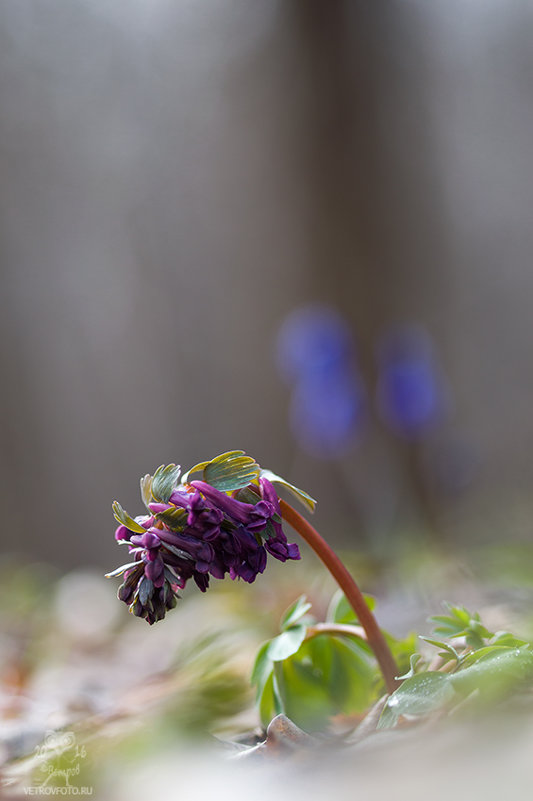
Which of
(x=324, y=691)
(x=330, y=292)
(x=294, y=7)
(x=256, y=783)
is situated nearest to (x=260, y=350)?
(x=330, y=292)

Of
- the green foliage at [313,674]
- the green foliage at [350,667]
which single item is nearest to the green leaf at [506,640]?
the green foliage at [350,667]

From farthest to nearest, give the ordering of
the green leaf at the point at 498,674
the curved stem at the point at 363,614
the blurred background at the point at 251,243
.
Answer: the blurred background at the point at 251,243 < the curved stem at the point at 363,614 < the green leaf at the point at 498,674

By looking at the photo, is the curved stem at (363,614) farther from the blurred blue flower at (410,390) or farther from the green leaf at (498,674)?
the blurred blue flower at (410,390)

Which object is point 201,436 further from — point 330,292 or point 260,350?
point 330,292

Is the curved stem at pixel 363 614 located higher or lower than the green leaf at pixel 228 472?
lower

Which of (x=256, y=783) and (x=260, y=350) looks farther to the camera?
(x=260, y=350)

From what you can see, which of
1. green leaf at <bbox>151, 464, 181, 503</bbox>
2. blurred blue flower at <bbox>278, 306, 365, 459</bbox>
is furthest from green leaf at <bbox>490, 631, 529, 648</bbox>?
blurred blue flower at <bbox>278, 306, 365, 459</bbox>
